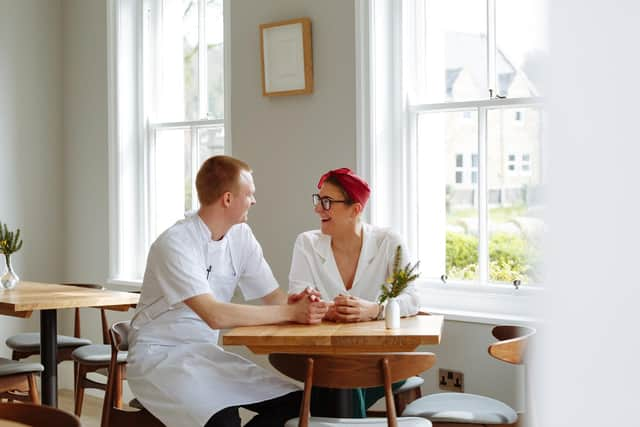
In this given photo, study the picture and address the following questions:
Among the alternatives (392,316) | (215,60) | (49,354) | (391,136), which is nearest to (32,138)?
(215,60)

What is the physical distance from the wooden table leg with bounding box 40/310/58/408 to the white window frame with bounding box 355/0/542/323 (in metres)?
1.70

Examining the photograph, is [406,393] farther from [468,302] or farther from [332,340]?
[332,340]

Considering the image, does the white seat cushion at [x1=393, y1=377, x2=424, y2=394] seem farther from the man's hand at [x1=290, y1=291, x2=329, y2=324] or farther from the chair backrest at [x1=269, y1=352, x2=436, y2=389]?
the chair backrest at [x1=269, y1=352, x2=436, y2=389]

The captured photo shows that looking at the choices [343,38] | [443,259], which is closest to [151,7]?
[343,38]

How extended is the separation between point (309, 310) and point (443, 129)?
1.64 m

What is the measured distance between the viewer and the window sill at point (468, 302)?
3727mm

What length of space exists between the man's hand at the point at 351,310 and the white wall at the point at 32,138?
11.6 ft

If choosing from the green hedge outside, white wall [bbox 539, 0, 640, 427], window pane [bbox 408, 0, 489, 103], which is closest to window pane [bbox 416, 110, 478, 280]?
the green hedge outside

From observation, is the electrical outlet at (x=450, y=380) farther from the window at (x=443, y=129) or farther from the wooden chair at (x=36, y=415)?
the wooden chair at (x=36, y=415)

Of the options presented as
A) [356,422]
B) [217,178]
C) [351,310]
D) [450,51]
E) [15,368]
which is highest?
[450,51]

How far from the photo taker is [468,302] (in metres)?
3.94

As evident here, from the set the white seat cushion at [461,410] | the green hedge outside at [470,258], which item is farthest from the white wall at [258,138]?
the white seat cushion at [461,410]

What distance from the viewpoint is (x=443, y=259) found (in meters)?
4.12

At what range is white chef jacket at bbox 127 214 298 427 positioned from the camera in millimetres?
2709
